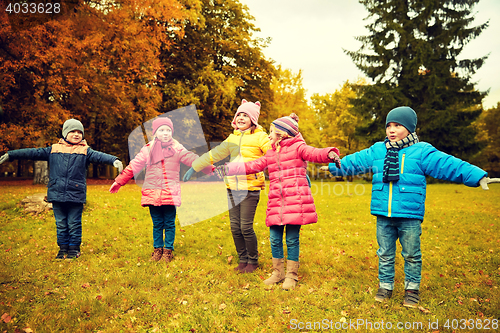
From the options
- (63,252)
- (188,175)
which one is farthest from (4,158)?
(188,175)

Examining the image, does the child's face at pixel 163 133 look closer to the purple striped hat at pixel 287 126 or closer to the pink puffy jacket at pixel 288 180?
the pink puffy jacket at pixel 288 180

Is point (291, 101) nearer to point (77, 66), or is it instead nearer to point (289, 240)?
point (77, 66)

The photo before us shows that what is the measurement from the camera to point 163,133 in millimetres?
5836

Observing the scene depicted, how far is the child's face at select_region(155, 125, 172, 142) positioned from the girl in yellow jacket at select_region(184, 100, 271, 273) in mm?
810

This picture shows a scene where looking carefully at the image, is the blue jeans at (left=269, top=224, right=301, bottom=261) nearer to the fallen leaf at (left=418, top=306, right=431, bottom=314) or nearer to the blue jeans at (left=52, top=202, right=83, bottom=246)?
the fallen leaf at (left=418, top=306, right=431, bottom=314)

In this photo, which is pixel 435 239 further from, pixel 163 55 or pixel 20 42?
pixel 163 55

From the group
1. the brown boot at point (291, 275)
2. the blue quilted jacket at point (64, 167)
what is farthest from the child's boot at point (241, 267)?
the blue quilted jacket at point (64, 167)

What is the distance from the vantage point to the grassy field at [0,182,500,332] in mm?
3703

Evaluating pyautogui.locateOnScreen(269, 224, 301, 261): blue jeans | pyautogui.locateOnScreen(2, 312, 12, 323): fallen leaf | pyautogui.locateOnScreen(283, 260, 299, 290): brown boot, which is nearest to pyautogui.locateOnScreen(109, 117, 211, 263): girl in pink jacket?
pyautogui.locateOnScreen(269, 224, 301, 261): blue jeans

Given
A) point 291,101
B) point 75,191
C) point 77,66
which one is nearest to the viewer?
point 75,191

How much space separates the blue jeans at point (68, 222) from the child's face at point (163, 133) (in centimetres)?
207

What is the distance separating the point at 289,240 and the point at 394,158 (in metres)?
1.82

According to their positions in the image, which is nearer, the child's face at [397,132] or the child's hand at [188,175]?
the child's face at [397,132]

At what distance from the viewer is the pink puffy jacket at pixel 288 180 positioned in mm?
4520
